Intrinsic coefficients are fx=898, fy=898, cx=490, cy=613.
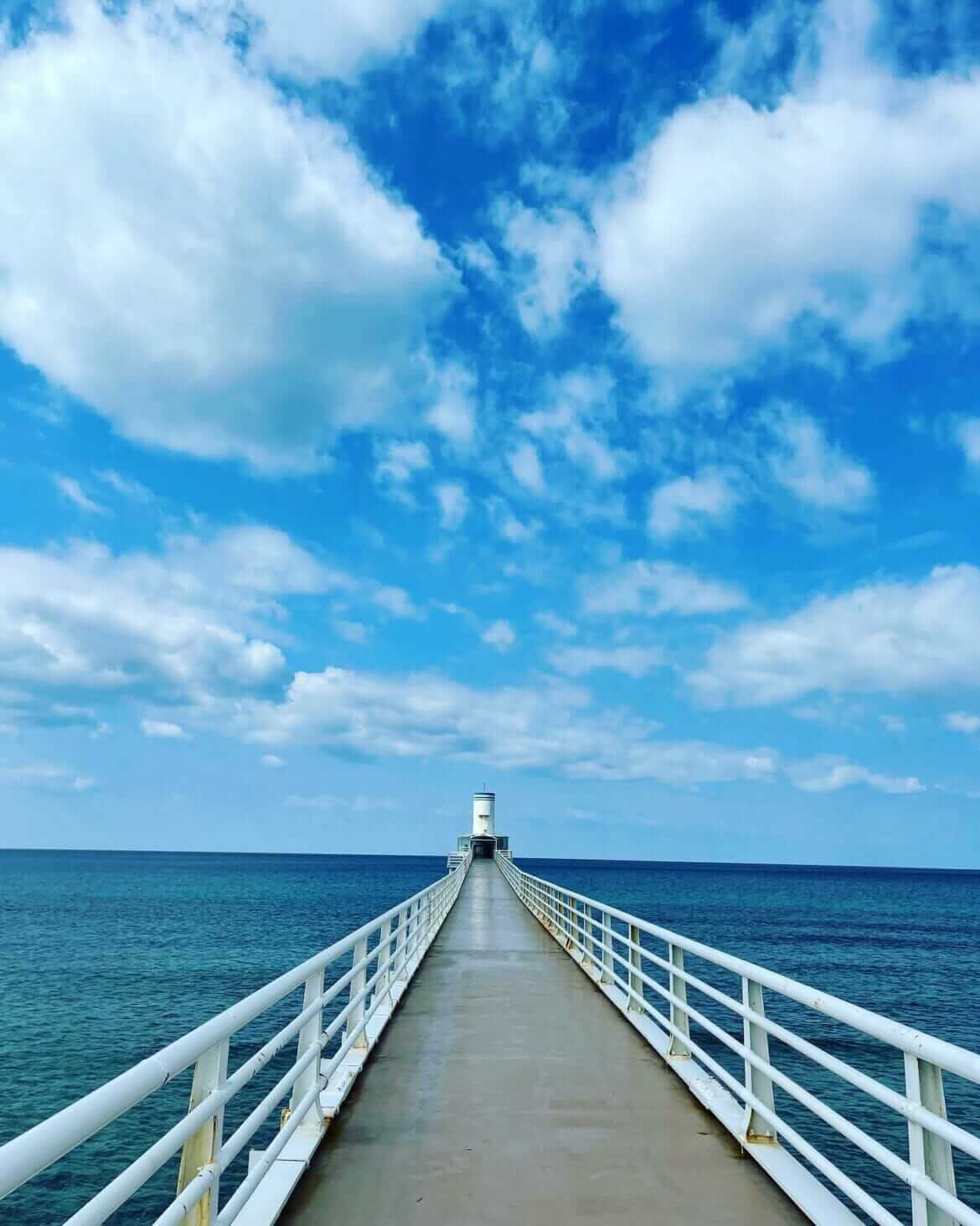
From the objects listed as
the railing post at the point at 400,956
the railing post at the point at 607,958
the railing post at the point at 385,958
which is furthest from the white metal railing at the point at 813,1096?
the railing post at the point at 400,956

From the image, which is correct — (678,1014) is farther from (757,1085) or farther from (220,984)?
(220,984)

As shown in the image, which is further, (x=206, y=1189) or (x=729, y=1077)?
(x=729, y=1077)

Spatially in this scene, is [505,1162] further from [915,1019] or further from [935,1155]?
[915,1019]

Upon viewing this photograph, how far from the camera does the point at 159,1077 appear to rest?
3.00 m

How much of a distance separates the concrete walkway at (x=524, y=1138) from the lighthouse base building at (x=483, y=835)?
5567 cm

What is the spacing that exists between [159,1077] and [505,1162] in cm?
295

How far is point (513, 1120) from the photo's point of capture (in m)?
5.98

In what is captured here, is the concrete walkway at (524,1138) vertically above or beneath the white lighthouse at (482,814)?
beneath

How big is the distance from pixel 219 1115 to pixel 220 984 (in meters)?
27.6

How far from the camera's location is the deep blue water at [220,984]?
1411 centimetres

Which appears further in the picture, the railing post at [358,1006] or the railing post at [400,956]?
the railing post at [400,956]

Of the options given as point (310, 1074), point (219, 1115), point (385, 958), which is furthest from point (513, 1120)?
point (385, 958)

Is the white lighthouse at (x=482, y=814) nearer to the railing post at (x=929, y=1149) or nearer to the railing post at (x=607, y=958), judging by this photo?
the railing post at (x=607, y=958)

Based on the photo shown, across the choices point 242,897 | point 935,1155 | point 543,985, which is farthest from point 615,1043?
point 242,897
